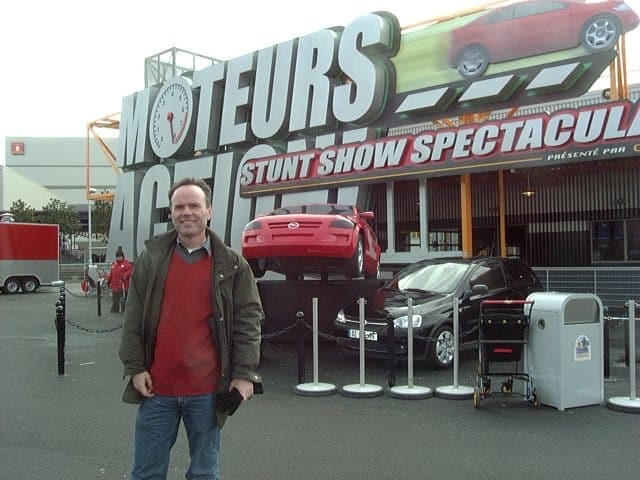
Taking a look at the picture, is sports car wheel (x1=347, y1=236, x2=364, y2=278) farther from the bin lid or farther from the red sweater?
the red sweater

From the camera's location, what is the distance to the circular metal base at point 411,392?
6.88 m

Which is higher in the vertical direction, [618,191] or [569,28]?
[569,28]

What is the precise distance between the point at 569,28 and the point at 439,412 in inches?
420

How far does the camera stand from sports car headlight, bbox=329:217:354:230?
29.6 feet

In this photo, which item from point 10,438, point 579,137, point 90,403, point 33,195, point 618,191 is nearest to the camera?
point 10,438

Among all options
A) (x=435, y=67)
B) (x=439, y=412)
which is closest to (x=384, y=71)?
(x=435, y=67)

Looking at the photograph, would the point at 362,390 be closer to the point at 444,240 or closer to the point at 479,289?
the point at 479,289

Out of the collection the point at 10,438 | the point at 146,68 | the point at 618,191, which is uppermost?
the point at 146,68

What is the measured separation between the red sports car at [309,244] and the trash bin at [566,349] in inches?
121

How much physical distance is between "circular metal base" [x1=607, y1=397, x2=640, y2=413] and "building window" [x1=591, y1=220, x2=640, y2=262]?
12.8 metres

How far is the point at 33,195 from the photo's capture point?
187 feet

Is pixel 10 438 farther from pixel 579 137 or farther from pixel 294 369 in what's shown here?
pixel 579 137

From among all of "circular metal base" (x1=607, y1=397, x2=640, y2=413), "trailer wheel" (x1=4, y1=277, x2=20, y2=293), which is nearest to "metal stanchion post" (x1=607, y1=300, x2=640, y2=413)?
"circular metal base" (x1=607, y1=397, x2=640, y2=413)

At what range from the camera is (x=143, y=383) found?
2.96 metres
